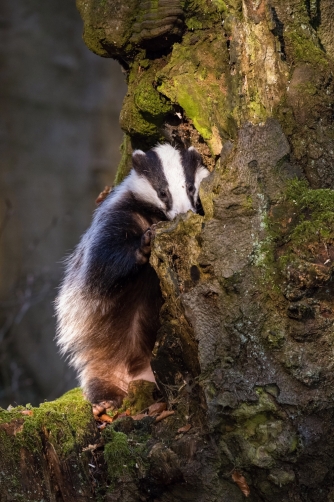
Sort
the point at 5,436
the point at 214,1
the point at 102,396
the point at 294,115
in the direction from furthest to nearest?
→ the point at 102,396 → the point at 214,1 → the point at 294,115 → the point at 5,436

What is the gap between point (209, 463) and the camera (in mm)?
2775

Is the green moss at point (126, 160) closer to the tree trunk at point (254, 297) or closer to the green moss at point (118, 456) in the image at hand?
the tree trunk at point (254, 297)

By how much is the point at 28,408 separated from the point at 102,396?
0.81m

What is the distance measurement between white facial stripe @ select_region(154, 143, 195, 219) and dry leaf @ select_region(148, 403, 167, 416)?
1092mm

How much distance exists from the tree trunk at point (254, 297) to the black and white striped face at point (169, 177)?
47 centimetres

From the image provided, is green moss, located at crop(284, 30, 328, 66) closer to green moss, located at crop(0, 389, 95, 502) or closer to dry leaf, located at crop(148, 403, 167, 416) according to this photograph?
dry leaf, located at crop(148, 403, 167, 416)

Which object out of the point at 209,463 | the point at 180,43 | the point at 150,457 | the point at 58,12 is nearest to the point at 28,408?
the point at 150,457

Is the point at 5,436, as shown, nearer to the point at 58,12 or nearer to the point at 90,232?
the point at 90,232

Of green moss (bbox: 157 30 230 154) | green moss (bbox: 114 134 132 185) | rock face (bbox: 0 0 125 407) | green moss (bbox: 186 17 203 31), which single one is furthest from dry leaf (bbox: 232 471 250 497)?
rock face (bbox: 0 0 125 407)

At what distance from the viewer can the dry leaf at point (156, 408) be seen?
3.34m

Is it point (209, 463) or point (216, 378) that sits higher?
point (216, 378)

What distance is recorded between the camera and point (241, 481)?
276cm

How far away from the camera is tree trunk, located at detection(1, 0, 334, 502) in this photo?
2.73m

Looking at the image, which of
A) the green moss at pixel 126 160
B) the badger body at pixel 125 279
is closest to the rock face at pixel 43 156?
the green moss at pixel 126 160
